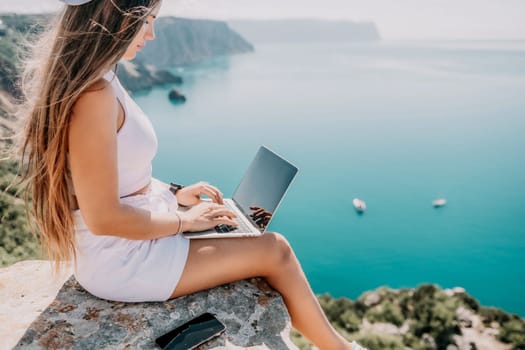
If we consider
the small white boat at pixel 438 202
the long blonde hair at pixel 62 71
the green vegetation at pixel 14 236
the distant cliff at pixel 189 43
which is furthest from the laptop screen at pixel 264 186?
the distant cliff at pixel 189 43

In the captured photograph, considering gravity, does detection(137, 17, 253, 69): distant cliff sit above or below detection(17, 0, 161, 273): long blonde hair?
above

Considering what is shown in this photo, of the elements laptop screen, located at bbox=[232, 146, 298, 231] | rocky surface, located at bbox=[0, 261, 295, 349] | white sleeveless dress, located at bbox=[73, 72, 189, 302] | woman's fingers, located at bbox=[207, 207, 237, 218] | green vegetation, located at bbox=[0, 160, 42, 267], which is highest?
laptop screen, located at bbox=[232, 146, 298, 231]

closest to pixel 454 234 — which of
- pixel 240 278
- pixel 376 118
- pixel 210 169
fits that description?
pixel 210 169

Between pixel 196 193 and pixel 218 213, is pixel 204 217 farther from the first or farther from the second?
pixel 196 193

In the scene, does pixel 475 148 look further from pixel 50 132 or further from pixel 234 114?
pixel 50 132

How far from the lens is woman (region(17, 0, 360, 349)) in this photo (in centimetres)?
103

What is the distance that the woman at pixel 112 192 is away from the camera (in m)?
1.03

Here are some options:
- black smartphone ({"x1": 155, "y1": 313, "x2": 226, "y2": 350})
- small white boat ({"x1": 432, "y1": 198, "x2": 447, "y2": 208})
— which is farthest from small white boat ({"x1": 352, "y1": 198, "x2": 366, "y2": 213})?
black smartphone ({"x1": 155, "y1": 313, "x2": 226, "y2": 350})

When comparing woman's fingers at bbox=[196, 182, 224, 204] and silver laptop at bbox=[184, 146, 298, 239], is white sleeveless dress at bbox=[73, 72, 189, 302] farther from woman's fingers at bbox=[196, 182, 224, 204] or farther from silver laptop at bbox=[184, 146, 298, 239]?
woman's fingers at bbox=[196, 182, 224, 204]

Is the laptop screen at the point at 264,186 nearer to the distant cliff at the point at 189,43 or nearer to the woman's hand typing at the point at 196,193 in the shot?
the woman's hand typing at the point at 196,193

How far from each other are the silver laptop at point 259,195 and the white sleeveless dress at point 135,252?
0.12 m

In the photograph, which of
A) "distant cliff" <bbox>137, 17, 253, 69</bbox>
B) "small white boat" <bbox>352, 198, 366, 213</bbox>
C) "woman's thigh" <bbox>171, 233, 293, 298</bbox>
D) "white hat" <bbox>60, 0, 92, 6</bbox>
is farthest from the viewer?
"distant cliff" <bbox>137, 17, 253, 69</bbox>

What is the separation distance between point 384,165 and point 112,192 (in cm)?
2231

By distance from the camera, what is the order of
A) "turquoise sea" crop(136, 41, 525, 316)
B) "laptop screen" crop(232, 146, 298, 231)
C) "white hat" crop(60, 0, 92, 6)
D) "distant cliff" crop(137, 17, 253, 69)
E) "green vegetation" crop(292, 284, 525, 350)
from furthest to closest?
"distant cliff" crop(137, 17, 253, 69), "turquoise sea" crop(136, 41, 525, 316), "green vegetation" crop(292, 284, 525, 350), "laptop screen" crop(232, 146, 298, 231), "white hat" crop(60, 0, 92, 6)
